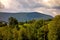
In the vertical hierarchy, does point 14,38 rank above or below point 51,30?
below

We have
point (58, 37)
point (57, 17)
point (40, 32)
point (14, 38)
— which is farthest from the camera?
point (14, 38)

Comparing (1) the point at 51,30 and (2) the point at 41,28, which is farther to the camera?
(2) the point at 41,28

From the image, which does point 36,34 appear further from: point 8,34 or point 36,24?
point 8,34

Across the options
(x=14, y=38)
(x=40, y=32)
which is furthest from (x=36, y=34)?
(x=14, y=38)

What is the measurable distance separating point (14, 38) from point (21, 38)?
4.56 m

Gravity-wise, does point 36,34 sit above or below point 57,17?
below

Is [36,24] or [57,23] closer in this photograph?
[57,23]

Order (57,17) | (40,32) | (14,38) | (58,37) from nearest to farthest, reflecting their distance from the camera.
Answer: (58,37), (57,17), (40,32), (14,38)

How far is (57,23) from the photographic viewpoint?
166ft

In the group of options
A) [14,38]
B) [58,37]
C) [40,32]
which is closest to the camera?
[58,37]

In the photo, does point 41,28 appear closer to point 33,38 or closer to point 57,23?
point 33,38

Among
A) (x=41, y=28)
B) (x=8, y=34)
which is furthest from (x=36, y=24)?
(x=8, y=34)

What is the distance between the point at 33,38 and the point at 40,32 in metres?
2.44

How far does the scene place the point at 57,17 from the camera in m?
52.2
